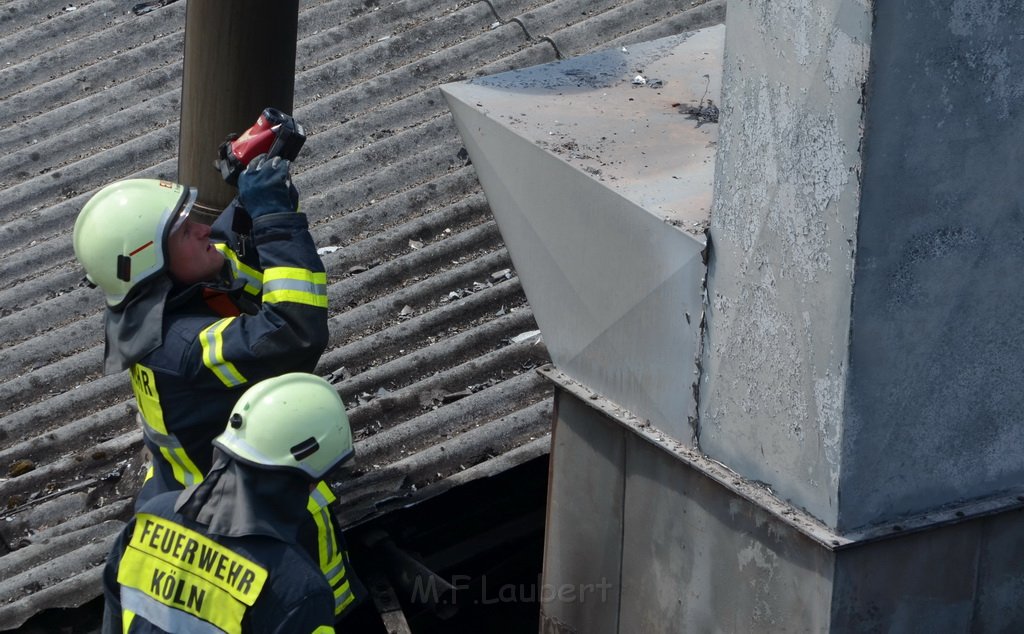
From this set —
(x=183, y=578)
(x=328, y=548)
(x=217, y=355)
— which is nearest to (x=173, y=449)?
(x=217, y=355)

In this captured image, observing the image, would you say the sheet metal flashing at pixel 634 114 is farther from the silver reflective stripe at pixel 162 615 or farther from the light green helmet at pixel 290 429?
the silver reflective stripe at pixel 162 615

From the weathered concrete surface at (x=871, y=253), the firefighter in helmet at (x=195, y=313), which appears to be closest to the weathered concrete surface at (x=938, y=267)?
the weathered concrete surface at (x=871, y=253)

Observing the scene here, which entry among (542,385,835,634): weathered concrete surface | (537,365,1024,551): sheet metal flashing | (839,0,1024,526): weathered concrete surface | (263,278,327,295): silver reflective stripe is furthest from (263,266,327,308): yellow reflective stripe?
(839,0,1024,526): weathered concrete surface

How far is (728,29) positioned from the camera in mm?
2809

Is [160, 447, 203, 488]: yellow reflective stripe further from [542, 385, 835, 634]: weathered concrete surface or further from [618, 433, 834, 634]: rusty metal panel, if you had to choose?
[618, 433, 834, 634]: rusty metal panel

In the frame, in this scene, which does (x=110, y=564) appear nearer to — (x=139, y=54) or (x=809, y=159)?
(x=809, y=159)

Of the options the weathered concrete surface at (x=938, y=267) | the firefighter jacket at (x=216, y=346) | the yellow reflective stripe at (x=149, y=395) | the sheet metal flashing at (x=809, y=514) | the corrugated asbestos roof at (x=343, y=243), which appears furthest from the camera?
the corrugated asbestos roof at (x=343, y=243)

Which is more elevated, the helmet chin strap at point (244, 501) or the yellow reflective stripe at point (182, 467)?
the helmet chin strap at point (244, 501)

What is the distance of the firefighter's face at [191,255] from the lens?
3.43m

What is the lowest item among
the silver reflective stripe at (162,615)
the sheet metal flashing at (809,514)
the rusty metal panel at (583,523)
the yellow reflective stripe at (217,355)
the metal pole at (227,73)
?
the rusty metal panel at (583,523)

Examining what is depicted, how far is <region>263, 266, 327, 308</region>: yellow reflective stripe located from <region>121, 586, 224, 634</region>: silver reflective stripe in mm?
838

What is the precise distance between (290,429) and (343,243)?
212cm

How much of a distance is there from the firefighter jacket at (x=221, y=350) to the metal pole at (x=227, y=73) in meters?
0.52

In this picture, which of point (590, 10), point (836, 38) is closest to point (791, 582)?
point (836, 38)
